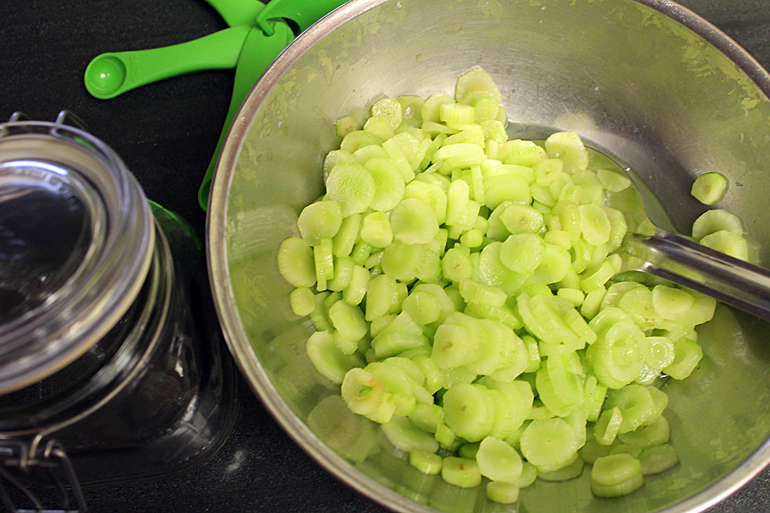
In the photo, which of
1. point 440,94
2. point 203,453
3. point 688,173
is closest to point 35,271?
point 203,453

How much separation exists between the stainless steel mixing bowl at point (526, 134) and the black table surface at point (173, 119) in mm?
257

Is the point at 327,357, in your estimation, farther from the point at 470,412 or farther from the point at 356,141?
the point at 356,141

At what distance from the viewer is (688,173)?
1.28 meters

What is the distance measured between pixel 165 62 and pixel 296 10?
0.43 m

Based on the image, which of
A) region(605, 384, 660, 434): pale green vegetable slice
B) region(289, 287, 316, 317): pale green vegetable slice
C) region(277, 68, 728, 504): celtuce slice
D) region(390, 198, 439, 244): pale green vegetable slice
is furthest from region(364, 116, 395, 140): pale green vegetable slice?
region(605, 384, 660, 434): pale green vegetable slice

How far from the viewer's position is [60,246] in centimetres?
72

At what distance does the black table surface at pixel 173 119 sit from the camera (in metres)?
1.07

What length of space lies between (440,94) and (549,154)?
1.12 ft

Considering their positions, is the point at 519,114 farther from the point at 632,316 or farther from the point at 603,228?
the point at 632,316

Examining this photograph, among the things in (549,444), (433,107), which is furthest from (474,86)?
(549,444)

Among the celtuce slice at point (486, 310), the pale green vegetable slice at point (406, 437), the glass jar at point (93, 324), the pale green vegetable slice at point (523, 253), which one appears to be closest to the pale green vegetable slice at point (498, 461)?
the celtuce slice at point (486, 310)

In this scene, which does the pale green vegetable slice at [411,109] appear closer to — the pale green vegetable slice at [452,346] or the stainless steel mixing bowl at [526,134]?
the stainless steel mixing bowl at [526,134]

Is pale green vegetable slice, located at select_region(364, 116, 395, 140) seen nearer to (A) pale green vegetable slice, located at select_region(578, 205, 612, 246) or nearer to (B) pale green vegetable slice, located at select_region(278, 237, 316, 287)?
(B) pale green vegetable slice, located at select_region(278, 237, 316, 287)

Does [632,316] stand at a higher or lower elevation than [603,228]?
lower
